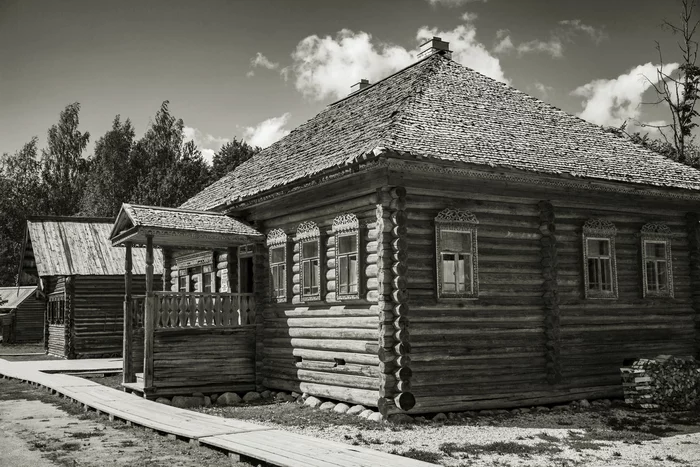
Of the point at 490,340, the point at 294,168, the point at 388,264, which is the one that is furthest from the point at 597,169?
the point at 294,168

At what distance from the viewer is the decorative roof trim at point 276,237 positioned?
16.4 meters

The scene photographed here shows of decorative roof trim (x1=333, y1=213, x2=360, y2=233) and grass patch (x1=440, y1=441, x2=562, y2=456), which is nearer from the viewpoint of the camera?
grass patch (x1=440, y1=441, x2=562, y2=456)

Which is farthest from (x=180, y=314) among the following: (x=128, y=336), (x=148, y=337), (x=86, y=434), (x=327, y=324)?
(x=86, y=434)

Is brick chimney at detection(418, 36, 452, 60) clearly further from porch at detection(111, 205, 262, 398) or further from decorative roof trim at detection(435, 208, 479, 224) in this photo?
porch at detection(111, 205, 262, 398)

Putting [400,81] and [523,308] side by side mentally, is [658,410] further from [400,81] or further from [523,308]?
[400,81]

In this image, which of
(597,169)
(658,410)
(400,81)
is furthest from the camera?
(400,81)

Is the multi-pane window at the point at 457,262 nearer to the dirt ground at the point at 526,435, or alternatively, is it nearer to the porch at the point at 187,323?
the dirt ground at the point at 526,435

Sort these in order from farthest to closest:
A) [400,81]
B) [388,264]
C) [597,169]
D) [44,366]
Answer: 1. [44,366]
2. [400,81]
3. [597,169]
4. [388,264]

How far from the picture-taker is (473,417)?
13172mm

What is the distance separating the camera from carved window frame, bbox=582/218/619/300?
15.1 meters

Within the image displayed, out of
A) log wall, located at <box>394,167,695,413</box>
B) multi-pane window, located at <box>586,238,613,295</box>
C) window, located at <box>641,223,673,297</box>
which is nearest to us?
log wall, located at <box>394,167,695,413</box>

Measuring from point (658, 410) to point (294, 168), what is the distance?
353 inches

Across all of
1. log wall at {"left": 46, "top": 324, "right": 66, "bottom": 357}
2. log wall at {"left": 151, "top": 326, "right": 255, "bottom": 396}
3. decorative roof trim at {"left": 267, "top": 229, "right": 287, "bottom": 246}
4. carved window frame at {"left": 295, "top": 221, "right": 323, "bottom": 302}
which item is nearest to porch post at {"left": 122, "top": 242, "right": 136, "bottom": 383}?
log wall at {"left": 151, "top": 326, "right": 255, "bottom": 396}

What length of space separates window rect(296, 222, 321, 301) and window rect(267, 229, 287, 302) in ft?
2.40
